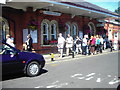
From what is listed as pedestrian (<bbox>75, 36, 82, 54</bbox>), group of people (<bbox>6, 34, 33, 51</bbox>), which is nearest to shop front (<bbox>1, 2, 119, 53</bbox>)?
group of people (<bbox>6, 34, 33, 51</bbox>)

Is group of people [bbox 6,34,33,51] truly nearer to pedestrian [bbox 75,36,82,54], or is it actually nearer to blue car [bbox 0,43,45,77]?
blue car [bbox 0,43,45,77]

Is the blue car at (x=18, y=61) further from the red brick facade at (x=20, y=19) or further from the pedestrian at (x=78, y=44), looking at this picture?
the pedestrian at (x=78, y=44)

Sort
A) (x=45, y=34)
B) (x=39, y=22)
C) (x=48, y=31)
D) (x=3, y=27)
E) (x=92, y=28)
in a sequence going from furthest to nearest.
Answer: (x=92, y=28) < (x=48, y=31) < (x=45, y=34) < (x=39, y=22) < (x=3, y=27)

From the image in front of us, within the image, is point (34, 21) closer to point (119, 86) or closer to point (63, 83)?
point (63, 83)

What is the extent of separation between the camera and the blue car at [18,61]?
572 cm

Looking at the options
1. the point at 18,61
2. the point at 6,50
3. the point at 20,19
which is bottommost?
the point at 18,61

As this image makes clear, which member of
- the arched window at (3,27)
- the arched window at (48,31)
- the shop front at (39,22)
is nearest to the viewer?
the arched window at (3,27)

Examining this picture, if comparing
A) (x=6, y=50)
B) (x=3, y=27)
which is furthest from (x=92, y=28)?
(x=6, y=50)

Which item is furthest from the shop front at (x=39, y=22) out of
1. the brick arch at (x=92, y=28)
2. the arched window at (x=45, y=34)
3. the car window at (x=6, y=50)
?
the car window at (x=6, y=50)

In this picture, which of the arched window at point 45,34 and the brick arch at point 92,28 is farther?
the brick arch at point 92,28

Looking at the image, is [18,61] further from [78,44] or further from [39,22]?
[78,44]

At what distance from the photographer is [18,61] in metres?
6.04

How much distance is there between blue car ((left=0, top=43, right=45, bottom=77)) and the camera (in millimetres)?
5716

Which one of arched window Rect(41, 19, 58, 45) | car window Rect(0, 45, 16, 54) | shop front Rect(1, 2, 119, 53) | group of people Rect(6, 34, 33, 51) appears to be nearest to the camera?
car window Rect(0, 45, 16, 54)
